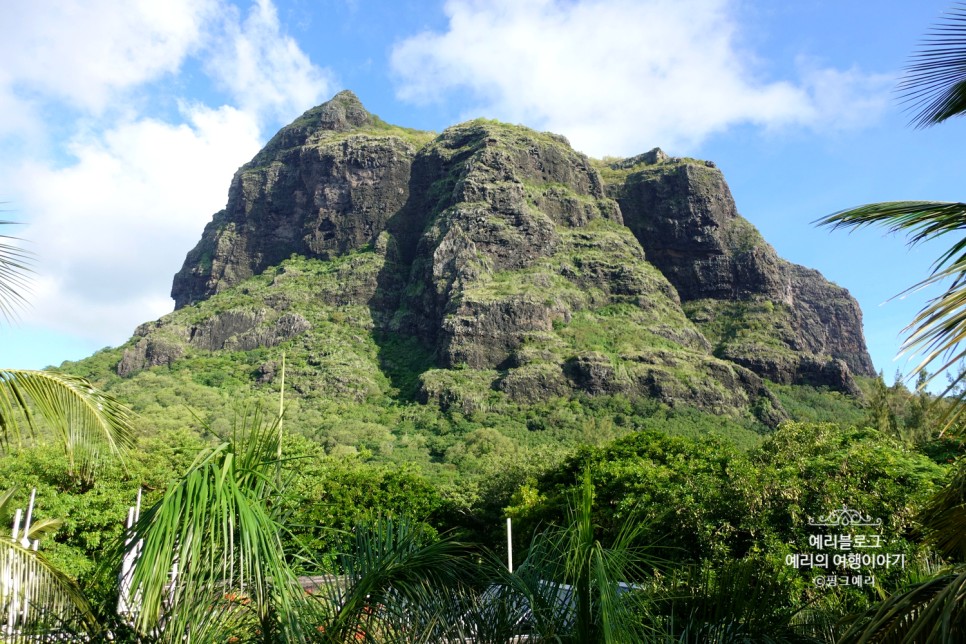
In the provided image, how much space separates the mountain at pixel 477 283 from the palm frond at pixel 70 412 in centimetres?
7978

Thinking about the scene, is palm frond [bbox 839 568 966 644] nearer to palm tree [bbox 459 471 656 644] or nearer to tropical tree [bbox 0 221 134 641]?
palm tree [bbox 459 471 656 644]

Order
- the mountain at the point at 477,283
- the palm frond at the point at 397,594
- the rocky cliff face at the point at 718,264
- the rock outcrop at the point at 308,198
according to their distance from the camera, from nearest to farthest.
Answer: the palm frond at the point at 397,594 < the mountain at the point at 477,283 < the rocky cliff face at the point at 718,264 < the rock outcrop at the point at 308,198

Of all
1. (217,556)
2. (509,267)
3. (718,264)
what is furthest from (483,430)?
(217,556)

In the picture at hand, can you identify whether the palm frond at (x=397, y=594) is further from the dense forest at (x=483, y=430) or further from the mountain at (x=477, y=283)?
the mountain at (x=477, y=283)

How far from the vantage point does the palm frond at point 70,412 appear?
524 centimetres

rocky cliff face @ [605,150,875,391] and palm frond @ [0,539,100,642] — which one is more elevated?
rocky cliff face @ [605,150,875,391]

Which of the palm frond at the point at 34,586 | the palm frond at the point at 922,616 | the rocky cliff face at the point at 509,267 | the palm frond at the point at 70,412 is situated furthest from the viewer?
the rocky cliff face at the point at 509,267

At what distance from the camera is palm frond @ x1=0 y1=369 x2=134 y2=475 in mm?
5244

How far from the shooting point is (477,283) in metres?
101

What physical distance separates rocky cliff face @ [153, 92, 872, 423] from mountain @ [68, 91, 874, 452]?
1.06 feet

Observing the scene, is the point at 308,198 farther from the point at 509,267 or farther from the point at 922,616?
the point at 922,616

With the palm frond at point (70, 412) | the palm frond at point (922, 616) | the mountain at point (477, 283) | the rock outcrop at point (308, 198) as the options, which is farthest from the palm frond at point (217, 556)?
the rock outcrop at point (308, 198)

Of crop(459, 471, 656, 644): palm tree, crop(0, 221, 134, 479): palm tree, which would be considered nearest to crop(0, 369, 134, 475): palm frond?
crop(0, 221, 134, 479): palm tree

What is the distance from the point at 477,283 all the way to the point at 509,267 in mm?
7505
